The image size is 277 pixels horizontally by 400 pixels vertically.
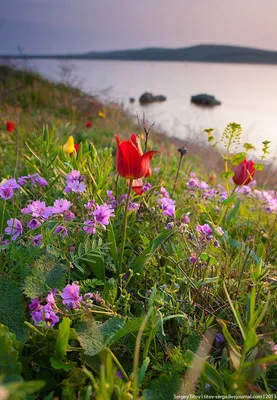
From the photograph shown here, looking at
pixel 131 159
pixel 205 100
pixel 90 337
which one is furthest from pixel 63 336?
pixel 205 100

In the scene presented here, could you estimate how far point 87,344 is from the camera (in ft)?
3.18

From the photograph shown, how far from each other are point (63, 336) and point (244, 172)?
3.80 ft

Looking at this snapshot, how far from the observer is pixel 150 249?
1320 millimetres

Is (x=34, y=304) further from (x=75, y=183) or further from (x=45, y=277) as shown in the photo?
(x=75, y=183)

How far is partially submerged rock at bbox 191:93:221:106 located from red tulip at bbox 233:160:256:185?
31545 millimetres

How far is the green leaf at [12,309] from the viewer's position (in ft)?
3.36

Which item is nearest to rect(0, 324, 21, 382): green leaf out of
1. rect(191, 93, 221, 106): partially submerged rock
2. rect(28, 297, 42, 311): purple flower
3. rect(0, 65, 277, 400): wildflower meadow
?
rect(0, 65, 277, 400): wildflower meadow

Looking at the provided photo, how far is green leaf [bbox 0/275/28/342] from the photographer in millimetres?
1023

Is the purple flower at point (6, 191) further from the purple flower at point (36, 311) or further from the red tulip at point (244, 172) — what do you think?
the red tulip at point (244, 172)

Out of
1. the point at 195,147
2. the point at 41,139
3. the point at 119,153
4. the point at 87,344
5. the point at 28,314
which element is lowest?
the point at 195,147

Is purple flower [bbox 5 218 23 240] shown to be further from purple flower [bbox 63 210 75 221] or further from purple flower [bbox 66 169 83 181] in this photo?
purple flower [bbox 66 169 83 181]

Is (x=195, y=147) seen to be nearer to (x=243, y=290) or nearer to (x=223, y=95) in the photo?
(x=243, y=290)

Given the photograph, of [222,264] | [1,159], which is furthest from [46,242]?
[1,159]

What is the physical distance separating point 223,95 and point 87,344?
107 ft
